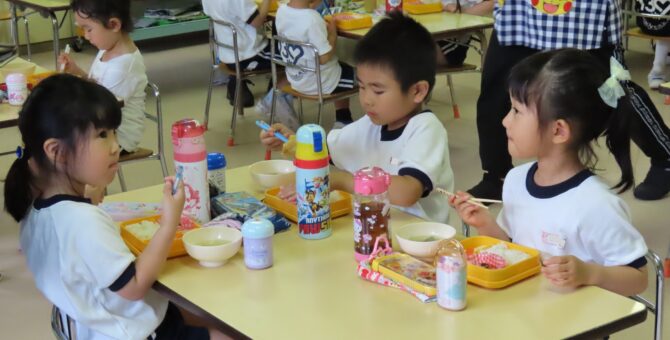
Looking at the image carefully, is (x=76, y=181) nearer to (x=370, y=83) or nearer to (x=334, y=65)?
(x=370, y=83)

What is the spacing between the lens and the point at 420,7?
4988 mm

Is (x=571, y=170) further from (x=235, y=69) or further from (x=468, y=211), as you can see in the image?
(x=235, y=69)

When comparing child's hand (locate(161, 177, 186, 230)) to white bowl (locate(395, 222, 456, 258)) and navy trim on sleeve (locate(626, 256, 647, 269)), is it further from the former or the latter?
navy trim on sleeve (locate(626, 256, 647, 269))

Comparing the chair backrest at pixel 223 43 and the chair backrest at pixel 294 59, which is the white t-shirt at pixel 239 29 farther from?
the chair backrest at pixel 294 59

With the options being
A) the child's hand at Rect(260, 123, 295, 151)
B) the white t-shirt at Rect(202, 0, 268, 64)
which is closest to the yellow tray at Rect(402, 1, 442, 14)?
the white t-shirt at Rect(202, 0, 268, 64)

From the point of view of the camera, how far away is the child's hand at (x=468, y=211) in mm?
2021

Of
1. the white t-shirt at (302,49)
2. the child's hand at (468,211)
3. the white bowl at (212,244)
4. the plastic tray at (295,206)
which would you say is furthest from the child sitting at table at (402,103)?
the white t-shirt at (302,49)

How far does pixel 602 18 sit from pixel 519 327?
212 cm

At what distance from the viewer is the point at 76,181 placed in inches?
76.6

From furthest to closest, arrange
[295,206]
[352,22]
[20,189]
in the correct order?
[352,22], [295,206], [20,189]

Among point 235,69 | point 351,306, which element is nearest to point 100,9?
point 235,69

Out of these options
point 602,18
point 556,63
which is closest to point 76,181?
point 556,63

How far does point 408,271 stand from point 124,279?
1.80 feet

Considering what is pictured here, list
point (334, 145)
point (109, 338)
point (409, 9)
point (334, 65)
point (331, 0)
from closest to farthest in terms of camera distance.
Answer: point (109, 338) → point (334, 145) → point (334, 65) → point (409, 9) → point (331, 0)
